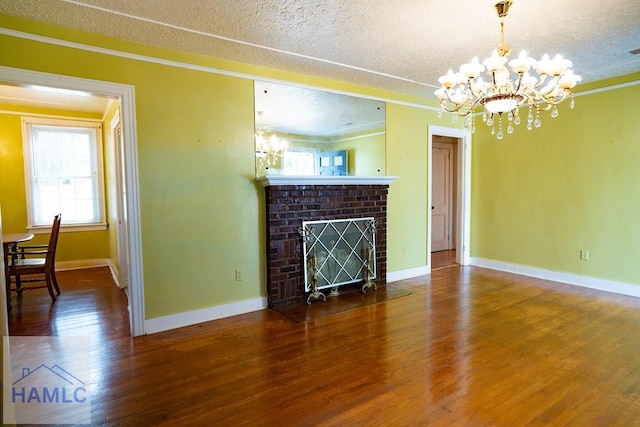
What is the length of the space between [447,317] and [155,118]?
3337 millimetres

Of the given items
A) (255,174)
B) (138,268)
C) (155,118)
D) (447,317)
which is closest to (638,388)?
(447,317)

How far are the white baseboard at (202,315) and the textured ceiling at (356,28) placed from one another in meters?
2.45

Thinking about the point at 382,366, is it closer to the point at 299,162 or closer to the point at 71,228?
the point at 299,162

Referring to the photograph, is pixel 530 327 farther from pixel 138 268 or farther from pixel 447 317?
pixel 138 268

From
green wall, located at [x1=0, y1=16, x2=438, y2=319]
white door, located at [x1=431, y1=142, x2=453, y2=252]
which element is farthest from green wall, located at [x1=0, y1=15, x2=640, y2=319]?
white door, located at [x1=431, y1=142, x2=453, y2=252]

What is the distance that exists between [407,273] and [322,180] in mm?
2031

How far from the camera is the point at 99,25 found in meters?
2.62

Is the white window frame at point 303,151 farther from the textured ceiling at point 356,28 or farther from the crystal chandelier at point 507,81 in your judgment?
the crystal chandelier at point 507,81

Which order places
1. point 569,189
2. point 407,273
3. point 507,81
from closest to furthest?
point 507,81, point 569,189, point 407,273

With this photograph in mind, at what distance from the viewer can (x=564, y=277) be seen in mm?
4562

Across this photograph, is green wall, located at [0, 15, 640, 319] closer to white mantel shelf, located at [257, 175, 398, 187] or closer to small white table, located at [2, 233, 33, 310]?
white mantel shelf, located at [257, 175, 398, 187]

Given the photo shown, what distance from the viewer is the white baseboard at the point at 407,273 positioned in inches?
186

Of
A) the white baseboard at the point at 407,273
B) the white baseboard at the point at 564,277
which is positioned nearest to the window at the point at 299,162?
the white baseboard at the point at 407,273

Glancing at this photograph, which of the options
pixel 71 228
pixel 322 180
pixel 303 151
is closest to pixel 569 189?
pixel 322 180
